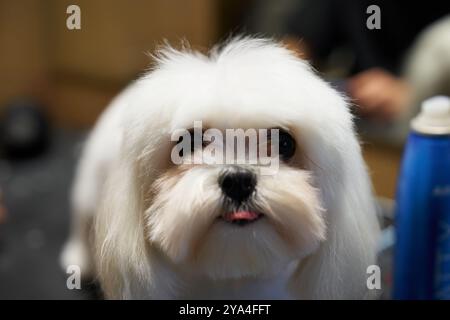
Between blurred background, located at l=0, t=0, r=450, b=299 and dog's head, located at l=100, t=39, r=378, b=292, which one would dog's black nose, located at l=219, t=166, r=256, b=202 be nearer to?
dog's head, located at l=100, t=39, r=378, b=292

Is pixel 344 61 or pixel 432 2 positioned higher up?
pixel 432 2

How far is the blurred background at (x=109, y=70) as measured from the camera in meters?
1.35

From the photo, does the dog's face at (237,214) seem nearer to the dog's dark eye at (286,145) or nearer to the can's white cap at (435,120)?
the dog's dark eye at (286,145)

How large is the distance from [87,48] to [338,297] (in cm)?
167

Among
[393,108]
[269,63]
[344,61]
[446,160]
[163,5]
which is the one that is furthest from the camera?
[163,5]

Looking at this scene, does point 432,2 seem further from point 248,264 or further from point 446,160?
point 248,264

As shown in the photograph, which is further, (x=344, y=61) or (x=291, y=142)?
(x=344, y=61)

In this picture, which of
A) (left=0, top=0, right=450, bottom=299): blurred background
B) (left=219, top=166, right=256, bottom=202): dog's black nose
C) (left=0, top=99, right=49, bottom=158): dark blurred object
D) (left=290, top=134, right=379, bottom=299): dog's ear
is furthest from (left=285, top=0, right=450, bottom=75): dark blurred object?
(left=219, top=166, right=256, bottom=202): dog's black nose

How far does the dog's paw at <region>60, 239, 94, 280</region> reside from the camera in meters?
1.21

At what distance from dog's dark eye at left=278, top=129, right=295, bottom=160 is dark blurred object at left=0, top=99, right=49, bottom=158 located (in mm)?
1258

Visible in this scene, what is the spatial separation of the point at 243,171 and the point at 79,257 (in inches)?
25.5

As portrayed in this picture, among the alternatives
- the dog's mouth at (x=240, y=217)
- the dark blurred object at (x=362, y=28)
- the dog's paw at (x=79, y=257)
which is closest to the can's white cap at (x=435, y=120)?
the dog's mouth at (x=240, y=217)
